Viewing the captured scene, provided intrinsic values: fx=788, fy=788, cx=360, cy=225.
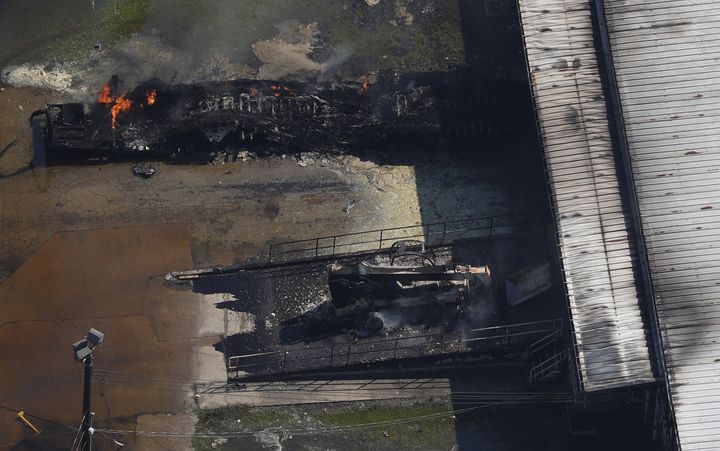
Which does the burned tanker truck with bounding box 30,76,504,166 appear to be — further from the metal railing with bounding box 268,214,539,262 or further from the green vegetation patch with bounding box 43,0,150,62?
the metal railing with bounding box 268,214,539,262

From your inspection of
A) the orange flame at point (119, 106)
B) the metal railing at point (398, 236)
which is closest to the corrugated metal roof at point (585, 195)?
the metal railing at point (398, 236)

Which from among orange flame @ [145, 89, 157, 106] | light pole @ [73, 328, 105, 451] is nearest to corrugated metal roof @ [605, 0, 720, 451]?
light pole @ [73, 328, 105, 451]

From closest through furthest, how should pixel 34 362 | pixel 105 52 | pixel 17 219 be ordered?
pixel 34 362, pixel 17 219, pixel 105 52

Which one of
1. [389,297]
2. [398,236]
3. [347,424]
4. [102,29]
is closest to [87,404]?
[347,424]

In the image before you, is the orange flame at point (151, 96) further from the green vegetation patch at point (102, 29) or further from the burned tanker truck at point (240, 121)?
the green vegetation patch at point (102, 29)

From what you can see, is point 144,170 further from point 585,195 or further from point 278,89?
point 585,195

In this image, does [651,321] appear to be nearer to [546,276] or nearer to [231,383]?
[546,276]

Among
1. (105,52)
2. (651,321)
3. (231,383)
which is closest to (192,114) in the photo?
(105,52)
